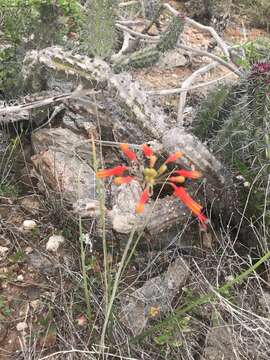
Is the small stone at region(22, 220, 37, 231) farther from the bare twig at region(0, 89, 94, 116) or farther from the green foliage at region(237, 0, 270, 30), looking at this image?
the green foliage at region(237, 0, 270, 30)

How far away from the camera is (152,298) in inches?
84.5

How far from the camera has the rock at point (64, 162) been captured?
2523mm

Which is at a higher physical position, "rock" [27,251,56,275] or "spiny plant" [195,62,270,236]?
"spiny plant" [195,62,270,236]

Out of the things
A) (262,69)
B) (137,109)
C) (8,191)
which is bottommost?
(8,191)

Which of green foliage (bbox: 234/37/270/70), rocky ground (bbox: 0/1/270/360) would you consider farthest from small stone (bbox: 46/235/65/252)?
green foliage (bbox: 234/37/270/70)

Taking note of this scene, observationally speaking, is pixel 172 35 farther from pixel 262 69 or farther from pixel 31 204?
pixel 31 204

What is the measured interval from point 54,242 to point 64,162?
44 centimetres

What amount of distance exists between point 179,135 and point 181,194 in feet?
3.40

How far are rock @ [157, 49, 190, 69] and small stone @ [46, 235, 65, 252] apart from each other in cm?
217

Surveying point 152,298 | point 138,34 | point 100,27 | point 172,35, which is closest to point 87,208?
point 152,298

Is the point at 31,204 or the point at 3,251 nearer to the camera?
the point at 3,251

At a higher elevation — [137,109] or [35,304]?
[137,109]

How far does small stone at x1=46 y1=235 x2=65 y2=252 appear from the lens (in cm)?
240

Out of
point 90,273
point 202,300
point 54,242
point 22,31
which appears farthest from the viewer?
point 22,31
